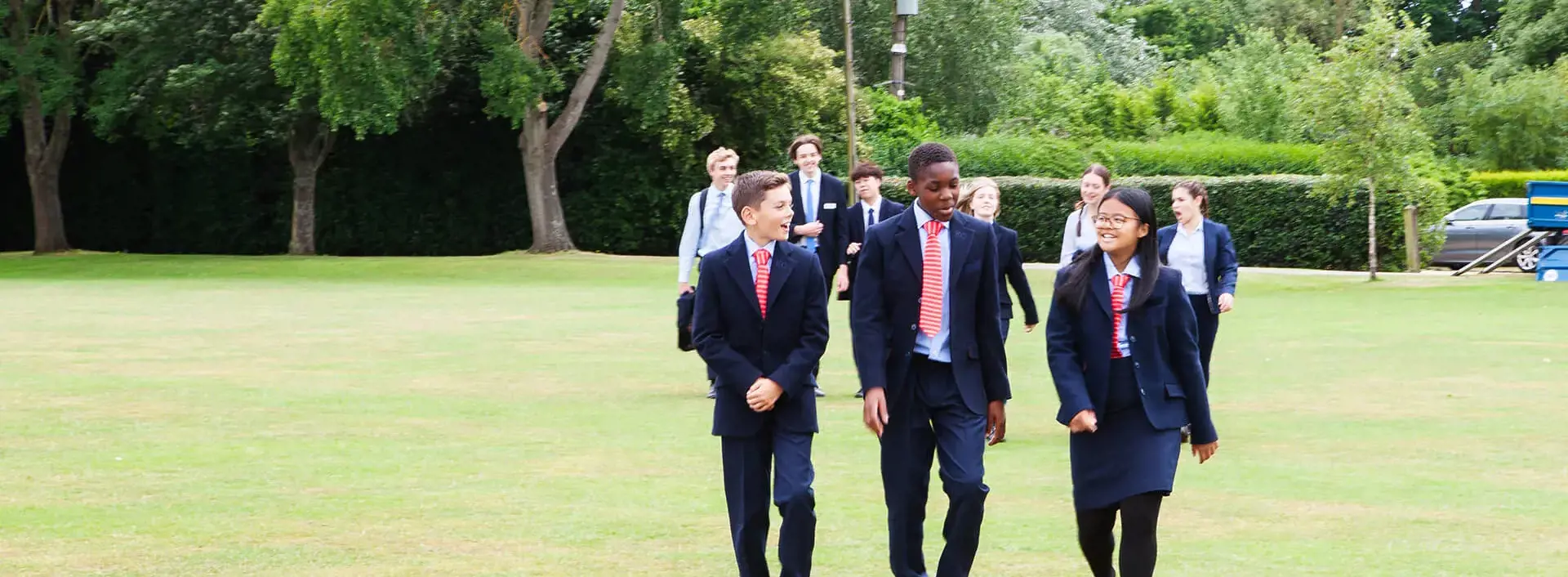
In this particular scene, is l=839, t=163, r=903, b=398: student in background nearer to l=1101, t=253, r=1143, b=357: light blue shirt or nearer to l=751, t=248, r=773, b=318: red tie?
l=751, t=248, r=773, b=318: red tie

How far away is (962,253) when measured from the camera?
20.6 ft

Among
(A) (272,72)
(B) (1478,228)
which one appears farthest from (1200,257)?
(A) (272,72)

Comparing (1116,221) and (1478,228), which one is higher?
(1116,221)

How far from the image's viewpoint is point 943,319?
6.25 m

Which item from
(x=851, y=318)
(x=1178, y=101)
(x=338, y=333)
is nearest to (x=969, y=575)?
(x=851, y=318)

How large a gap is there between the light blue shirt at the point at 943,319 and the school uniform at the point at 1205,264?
430 centimetres

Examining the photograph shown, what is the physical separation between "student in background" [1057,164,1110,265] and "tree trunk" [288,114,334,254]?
106ft

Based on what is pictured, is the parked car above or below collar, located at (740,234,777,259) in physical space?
below

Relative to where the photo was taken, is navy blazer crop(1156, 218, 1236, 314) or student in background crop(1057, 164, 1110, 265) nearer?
student in background crop(1057, 164, 1110, 265)

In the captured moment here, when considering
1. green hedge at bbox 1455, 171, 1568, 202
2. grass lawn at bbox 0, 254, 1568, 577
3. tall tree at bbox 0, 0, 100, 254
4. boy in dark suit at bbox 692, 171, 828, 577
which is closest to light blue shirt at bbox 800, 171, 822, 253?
grass lawn at bbox 0, 254, 1568, 577

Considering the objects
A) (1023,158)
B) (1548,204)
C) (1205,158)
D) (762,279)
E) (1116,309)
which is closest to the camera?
Result: (1116,309)

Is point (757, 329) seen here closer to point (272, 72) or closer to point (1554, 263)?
point (1554, 263)

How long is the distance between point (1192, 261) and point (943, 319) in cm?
462

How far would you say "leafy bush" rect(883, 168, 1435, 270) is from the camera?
34500mm
